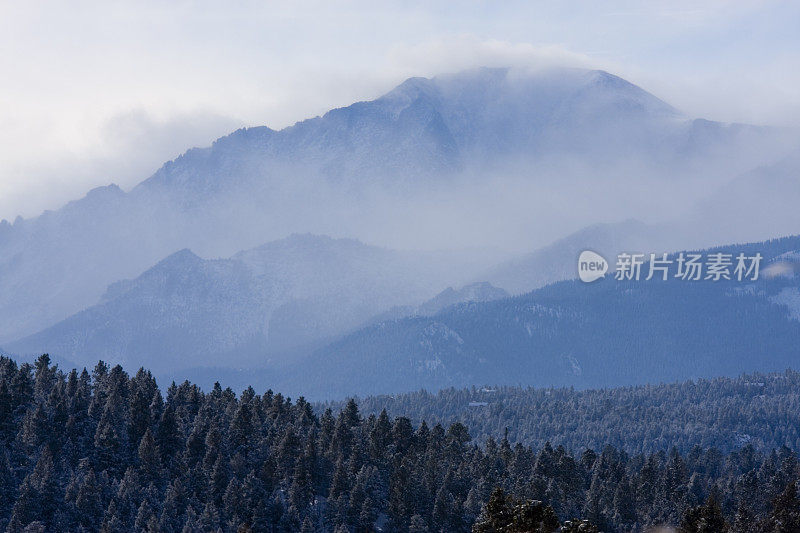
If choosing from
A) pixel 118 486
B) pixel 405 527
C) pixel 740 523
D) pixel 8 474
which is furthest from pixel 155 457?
pixel 740 523

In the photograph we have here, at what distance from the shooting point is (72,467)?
651 feet

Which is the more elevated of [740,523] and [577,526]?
[577,526]

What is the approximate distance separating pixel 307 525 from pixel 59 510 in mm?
37865

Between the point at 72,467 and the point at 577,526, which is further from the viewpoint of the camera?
the point at 72,467

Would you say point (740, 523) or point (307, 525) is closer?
point (740, 523)

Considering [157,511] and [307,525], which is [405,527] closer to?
[307,525]

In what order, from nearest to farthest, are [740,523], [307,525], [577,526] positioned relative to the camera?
[577,526] < [740,523] < [307,525]

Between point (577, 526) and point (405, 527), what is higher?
point (577, 526)

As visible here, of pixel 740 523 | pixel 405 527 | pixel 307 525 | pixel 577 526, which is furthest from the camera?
pixel 405 527

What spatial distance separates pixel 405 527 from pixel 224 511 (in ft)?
96.5

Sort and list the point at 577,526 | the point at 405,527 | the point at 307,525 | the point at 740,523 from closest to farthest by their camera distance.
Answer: the point at 577,526 < the point at 740,523 < the point at 307,525 < the point at 405,527

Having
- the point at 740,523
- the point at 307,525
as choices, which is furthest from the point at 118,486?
the point at 740,523

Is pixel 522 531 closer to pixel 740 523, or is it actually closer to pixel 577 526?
pixel 577 526

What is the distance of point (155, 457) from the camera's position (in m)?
200
